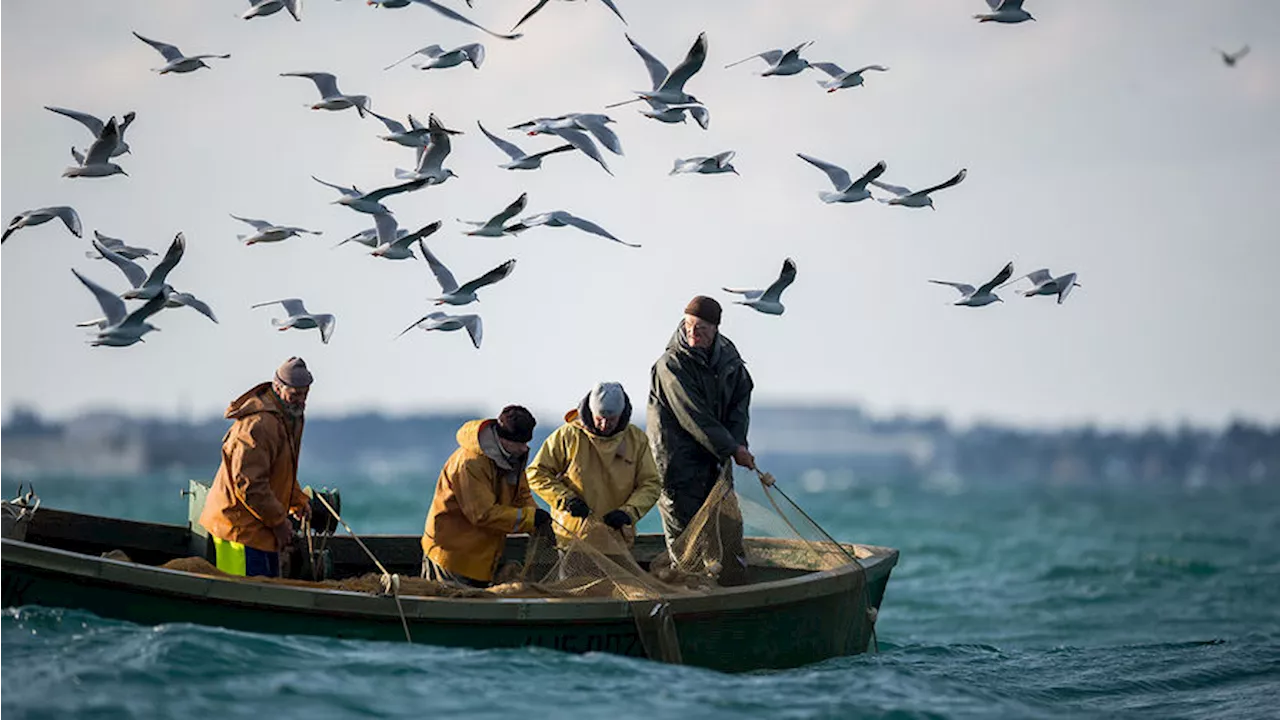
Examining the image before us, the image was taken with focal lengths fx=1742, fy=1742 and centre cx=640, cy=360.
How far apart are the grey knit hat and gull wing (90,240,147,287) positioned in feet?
12.6

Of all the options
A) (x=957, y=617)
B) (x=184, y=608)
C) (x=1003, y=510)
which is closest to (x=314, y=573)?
(x=184, y=608)

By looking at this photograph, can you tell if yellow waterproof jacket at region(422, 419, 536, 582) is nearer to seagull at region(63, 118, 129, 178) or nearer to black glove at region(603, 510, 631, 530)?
black glove at region(603, 510, 631, 530)

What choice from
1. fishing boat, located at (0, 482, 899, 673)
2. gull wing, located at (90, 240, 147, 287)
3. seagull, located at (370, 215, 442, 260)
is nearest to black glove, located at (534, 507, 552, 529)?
fishing boat, located at (0, 482, 899, 673)

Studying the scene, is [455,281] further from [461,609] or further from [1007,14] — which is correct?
[1007,14]

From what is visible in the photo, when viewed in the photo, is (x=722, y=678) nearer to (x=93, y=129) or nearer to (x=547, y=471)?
(x=547, y=471)

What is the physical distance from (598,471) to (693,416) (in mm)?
783

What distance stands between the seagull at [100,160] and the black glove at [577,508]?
184 inches

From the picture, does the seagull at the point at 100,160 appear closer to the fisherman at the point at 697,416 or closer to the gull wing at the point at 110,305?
the gull wing at the point at 110,305

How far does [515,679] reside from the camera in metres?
10.8

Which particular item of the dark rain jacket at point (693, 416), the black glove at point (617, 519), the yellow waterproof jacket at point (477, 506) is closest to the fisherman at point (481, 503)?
the yellow waterproof jacket at point (477, 506)

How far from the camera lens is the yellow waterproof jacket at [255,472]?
35.6 feet

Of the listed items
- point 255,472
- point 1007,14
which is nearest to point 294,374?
point 255,472

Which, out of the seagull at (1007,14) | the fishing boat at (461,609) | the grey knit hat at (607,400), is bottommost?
the fishing boat at (461,609)

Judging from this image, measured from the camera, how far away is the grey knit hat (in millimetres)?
11375
